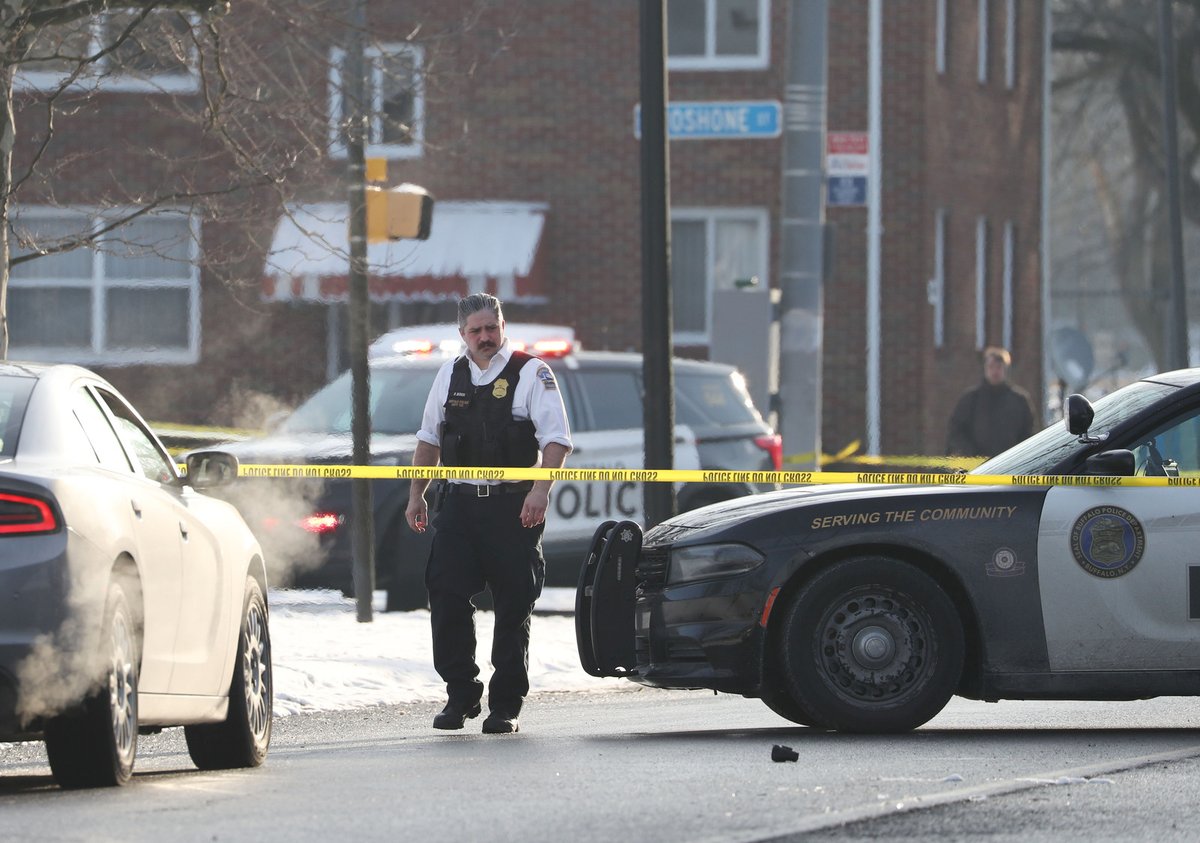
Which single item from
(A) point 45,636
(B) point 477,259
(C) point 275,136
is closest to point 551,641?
(C) point 275,136

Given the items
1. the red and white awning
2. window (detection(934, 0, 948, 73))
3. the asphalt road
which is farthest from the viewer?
window (detection(934, 0, 948, 73))

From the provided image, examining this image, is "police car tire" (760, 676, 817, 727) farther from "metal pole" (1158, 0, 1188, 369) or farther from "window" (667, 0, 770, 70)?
"metal pole" (1158, 0, 1188, 369)

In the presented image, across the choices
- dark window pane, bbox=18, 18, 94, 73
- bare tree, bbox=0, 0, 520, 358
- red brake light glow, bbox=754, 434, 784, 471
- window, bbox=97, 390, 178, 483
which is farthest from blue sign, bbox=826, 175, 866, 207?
window, bbox=97, 390, 178, 483

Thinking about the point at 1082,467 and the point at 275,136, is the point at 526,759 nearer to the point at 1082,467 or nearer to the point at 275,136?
the point at 1082,467

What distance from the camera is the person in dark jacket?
1972cm

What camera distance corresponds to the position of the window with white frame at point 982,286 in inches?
1148

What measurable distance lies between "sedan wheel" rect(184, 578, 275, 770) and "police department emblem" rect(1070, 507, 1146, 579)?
296cm

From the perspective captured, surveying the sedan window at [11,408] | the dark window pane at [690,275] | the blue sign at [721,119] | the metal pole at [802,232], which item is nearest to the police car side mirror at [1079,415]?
the sedan window at [11,408]

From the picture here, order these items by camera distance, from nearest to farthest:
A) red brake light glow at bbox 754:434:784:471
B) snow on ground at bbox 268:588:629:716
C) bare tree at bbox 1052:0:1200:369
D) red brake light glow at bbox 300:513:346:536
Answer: snow on ground at bbox 268:588:629:716 → red brake light glow at bbox 300:513:346:536 → red brake light glow at bbox 754:434:784:471 → bare tree at bbox 1052:0:1200:369

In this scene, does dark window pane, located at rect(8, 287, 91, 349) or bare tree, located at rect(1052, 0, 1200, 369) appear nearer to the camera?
dark window pane, located at rect(8, 287, 91, 349)

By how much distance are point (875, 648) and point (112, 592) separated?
313cm

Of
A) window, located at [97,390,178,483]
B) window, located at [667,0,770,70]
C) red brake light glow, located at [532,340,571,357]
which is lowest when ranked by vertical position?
window, located at [97,390,178,483]

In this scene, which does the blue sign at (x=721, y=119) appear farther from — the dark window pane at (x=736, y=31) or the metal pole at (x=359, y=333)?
the dark window pane at (x=736, y=31)

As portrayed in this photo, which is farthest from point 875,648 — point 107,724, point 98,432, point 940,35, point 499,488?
point 940,35
